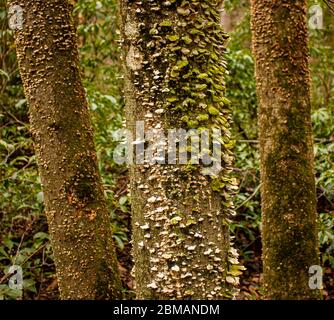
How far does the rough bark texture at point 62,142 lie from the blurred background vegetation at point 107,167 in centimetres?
126

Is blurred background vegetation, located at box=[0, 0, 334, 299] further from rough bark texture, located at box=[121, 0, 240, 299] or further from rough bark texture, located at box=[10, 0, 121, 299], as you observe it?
rough bark texture, located at box=[121, 0, 240, 299]

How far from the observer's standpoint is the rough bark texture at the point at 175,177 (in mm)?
1509

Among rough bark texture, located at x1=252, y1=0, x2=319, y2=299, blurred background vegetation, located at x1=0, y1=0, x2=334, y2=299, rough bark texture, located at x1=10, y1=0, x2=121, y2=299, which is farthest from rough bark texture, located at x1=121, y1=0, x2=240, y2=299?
blurred background vegetation, located at x1=0, y1=0, x2=334, y2=299

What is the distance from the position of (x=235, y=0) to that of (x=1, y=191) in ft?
13.5

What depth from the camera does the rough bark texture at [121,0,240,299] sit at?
1.51m

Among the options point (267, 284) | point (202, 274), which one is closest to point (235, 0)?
point (267, 284)

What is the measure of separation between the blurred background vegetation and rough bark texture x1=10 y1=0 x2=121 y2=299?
4.13 feet

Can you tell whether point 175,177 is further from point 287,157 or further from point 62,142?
point 287,157

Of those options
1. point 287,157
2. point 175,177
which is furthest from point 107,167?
point 175,177

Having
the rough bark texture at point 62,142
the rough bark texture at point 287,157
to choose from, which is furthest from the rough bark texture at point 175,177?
the rough bark texture at point 287,157

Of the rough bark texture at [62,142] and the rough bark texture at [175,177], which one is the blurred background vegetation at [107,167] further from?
the rough bark texture at [175,177]

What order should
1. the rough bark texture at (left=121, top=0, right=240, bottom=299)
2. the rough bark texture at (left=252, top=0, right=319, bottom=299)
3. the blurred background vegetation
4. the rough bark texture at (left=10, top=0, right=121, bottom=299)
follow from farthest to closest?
the blurred background vegetation → the rough bark texture at (left=252, top=0, right=319, bottom=299) → the rough bark texture at (left=10, top=0, right=121, bottom=299) → the rough bark texture at (left=121, top=0, right=240, bottom=299)

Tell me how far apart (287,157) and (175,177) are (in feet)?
4.66
